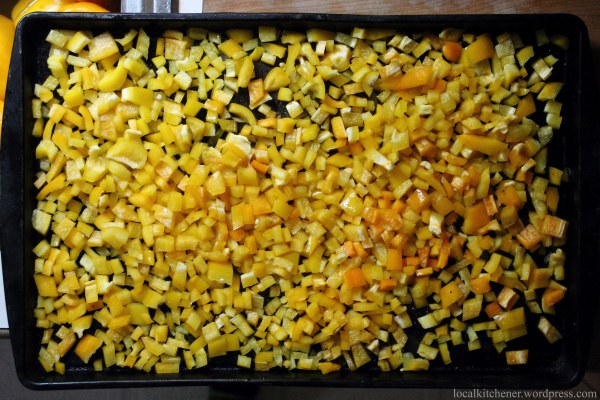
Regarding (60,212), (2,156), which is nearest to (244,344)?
(60,212)

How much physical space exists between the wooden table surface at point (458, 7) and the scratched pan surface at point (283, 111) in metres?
0.06

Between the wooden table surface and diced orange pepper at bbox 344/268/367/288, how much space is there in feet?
1.56

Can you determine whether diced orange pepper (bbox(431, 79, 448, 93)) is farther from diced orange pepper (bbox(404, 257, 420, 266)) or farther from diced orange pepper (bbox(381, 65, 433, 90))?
diced orange pepper (bbox(404, 257, 420, 266))

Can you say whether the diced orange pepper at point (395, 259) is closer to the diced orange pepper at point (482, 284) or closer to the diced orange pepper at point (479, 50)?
the diced orange pepper at point (482, 284)

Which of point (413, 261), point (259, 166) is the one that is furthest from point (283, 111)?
point (413, 261)

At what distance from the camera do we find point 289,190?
1.09 meters

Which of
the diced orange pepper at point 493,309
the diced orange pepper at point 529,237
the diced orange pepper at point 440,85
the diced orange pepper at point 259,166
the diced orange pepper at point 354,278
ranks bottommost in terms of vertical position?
the diced orange pepper at point 493,309

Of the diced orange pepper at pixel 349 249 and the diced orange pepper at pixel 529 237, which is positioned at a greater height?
the diced orange pepper at pixel 529 237

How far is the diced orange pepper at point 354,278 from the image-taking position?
1091mm

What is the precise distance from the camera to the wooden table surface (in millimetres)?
1122

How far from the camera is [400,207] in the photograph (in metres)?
1.08

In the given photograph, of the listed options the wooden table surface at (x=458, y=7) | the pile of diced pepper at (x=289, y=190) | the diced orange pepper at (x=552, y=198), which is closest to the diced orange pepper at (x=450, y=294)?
the pile of diced pepper at (x=289, y=190)

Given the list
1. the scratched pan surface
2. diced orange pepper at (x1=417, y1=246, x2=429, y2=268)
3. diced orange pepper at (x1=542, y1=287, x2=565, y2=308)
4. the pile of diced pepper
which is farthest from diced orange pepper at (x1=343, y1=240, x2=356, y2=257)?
diced orange pepper at (x1=542, y1=287, x2=565, y2=308)

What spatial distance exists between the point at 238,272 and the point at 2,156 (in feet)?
1.49
